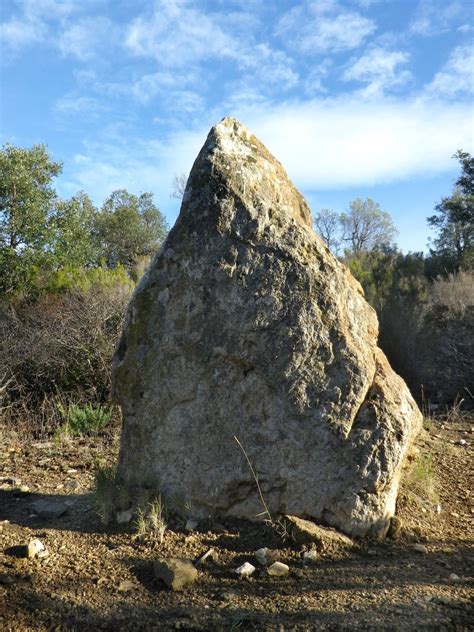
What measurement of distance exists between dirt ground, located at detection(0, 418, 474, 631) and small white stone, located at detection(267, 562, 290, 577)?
0.08ft

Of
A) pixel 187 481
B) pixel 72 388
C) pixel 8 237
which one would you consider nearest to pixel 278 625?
pixel 187 481

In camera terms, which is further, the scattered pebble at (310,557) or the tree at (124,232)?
the tree at (124,232)

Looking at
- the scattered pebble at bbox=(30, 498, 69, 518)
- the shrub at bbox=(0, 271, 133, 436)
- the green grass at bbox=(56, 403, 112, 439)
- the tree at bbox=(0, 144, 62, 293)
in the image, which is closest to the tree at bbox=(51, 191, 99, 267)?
the tree at bbox=(0, 144, 62, 293)

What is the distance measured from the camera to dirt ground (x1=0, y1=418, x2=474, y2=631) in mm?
2564

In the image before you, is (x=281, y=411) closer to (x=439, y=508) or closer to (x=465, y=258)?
(x=439, y=508)

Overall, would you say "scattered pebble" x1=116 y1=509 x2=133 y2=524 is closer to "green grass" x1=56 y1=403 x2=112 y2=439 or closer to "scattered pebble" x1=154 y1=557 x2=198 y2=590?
"scattered pebble" x1=154 y1=557 x2=198 y2=590

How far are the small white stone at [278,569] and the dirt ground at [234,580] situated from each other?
0.02 m

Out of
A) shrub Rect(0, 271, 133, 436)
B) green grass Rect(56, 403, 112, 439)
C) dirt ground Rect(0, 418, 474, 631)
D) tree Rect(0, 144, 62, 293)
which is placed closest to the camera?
dirt ground Rect(0, 418, 474, 631)

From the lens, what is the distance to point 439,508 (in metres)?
3.74

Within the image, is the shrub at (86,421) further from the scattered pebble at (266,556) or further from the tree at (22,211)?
the tree at (22,211)

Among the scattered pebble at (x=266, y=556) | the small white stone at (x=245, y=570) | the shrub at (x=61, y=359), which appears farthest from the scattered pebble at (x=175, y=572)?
the shrub at (x=61, y=359)

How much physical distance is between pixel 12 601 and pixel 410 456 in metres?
2.48

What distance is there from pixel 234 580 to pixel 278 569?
8.6 inches

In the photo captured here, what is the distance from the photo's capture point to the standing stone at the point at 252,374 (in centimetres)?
329
